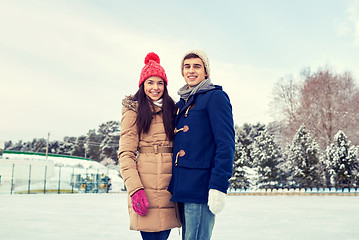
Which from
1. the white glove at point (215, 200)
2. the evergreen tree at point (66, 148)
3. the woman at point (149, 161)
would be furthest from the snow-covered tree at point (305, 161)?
the evergreen tree at point (66, 148)

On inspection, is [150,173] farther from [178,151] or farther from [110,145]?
[110,145]

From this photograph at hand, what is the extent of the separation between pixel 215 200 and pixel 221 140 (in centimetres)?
37

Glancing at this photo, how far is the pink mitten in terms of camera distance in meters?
2.58

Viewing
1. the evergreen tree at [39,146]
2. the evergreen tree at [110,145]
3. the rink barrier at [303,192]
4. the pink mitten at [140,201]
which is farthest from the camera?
the evergreen tree at [39,146]

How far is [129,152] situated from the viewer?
2678 millimetres

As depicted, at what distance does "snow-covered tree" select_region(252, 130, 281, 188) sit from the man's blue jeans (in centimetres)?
2489

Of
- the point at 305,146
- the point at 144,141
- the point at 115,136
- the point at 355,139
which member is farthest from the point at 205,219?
the point at 115,136

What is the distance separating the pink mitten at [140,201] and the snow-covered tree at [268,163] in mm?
24882

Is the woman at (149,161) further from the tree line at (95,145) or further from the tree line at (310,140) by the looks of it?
the tree line at (95,145)

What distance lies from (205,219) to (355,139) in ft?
104

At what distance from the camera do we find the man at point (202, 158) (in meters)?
2.39

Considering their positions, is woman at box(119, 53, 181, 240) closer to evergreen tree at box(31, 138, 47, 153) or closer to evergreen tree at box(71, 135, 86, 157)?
evergreen tree at box(71, 135, 86, 157)

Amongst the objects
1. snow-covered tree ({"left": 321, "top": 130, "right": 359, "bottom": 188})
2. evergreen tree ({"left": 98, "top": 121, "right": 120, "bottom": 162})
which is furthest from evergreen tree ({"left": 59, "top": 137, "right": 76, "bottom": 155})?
snow-covered tree ({"left": 321, "top": 130, "right": 359, "bottom": 188})

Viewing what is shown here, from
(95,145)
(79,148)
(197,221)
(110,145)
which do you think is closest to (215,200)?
(197,221)
